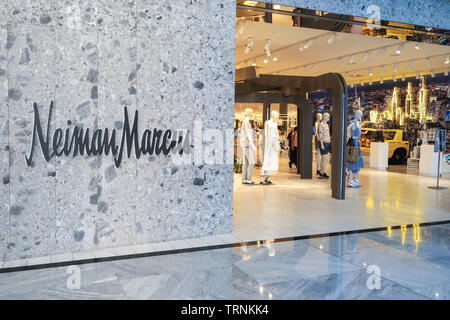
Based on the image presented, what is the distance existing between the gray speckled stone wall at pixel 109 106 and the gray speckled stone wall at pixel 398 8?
1253 millimetres

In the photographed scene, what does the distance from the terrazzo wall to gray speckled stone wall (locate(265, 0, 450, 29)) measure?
4.12ft

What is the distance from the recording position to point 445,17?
5.90 metres

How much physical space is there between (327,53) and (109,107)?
9.70 meters

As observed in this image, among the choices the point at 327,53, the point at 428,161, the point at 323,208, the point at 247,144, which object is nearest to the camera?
the point at 323,208

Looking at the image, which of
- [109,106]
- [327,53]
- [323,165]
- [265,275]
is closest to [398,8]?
[109,106]

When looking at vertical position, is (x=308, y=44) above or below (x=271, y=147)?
above

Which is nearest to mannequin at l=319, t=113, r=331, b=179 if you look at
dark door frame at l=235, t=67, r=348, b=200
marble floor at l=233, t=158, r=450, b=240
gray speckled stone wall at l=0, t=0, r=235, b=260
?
dark door frame at l=235, t=67, r=348, b=200

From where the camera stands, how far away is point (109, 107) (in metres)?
3.89

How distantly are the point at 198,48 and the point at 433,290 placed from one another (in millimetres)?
3071

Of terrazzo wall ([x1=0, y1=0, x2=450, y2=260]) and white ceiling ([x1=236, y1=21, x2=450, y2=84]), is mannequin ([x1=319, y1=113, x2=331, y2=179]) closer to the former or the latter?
white ceiling ([x1=236, y1=21, x2=450, y2=84])

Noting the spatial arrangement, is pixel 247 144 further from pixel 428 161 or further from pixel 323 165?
pixel 428 161

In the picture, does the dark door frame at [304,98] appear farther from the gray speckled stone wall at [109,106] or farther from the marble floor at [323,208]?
the gray speckled stone wall at [109,106]

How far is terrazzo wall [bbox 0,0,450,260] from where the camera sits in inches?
140

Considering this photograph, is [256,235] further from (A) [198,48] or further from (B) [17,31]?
(B) [17,31]
